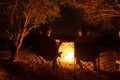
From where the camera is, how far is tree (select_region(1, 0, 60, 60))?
10281 mm

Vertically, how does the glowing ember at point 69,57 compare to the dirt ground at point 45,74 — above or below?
above

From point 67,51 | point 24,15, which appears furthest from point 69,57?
point 24,15

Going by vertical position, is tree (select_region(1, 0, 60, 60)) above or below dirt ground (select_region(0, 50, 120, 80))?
above

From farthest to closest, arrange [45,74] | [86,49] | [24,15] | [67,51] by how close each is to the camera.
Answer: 1. [24,15]
2. [67,51]
3. [86,49]
4. [45,74]

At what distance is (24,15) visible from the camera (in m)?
10.8

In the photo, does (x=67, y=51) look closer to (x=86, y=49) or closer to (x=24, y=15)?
(x=24, y=15)

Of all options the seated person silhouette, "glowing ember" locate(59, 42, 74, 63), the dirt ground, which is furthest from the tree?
the seated person silhouette

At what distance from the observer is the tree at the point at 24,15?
10.3 meters

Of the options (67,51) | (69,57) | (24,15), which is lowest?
(69,57)

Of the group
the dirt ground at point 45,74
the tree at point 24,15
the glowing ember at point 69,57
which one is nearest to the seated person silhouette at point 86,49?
the dirt ground at point 45,74

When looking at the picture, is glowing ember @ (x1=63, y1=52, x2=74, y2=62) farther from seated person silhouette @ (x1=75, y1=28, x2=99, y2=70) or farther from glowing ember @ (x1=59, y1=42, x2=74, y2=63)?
seated person silhouette @ (x1=75, y1=28, x2=99, y2=70)

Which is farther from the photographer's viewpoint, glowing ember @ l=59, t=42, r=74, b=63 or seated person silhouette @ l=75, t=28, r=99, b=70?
glowing ember @ l=59, t=42, r=74, b=63

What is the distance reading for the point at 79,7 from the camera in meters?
9.04

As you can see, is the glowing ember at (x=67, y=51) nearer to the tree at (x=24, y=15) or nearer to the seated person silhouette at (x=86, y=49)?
the tree at (x=24, y=15)
